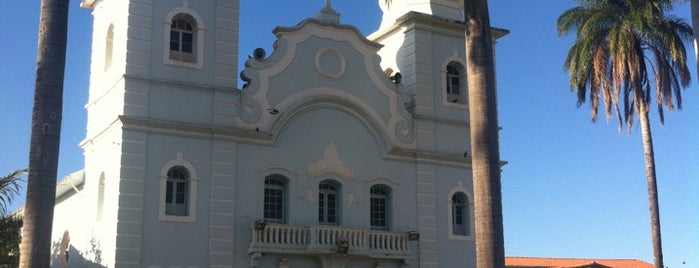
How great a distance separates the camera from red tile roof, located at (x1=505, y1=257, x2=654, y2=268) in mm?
51281

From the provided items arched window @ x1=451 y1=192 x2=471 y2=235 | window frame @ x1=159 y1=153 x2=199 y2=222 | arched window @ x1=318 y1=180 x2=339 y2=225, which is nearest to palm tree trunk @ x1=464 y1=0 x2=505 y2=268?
arched window @ x1=318 y1=180 x2=339 y2=225

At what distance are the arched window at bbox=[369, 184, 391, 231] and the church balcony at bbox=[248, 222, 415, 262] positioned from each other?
0.97 metres

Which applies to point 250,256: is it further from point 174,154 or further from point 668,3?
point 668,3

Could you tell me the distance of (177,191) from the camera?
26.5 meters

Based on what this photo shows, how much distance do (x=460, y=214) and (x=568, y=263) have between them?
24.8m

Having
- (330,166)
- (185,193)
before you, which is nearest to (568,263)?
(330,166)

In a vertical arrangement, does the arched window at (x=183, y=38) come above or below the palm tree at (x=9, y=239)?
above

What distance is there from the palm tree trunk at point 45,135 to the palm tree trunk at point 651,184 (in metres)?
23.0

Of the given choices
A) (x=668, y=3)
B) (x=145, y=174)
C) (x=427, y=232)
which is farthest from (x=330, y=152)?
(x=668, y=3)

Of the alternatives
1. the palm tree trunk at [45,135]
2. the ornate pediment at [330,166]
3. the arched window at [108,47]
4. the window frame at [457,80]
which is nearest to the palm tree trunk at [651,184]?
the window frame at [457,80]

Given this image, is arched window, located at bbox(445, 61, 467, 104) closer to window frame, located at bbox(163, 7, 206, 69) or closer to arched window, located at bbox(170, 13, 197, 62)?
window frame, located at bbox(163, 7, 206, 69)

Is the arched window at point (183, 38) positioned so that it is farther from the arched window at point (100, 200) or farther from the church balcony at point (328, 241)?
the church balcony at point (328, 241)

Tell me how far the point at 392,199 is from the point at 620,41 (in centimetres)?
1155

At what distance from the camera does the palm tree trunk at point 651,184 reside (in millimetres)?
33844
